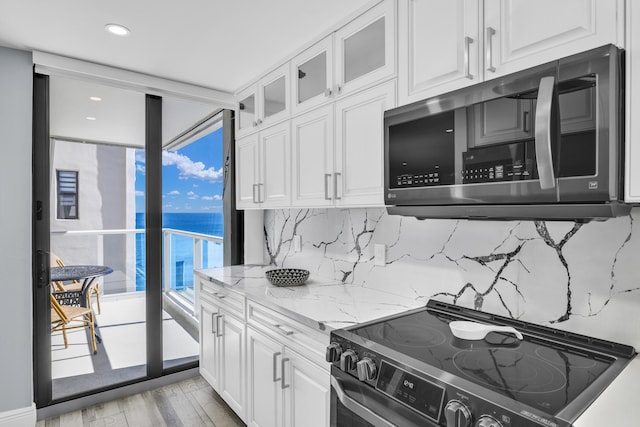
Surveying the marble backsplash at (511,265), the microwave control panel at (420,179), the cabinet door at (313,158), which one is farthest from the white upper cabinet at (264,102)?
the microwave control panel at (420,179)

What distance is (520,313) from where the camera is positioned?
152cm

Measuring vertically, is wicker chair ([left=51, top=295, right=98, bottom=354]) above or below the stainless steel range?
below

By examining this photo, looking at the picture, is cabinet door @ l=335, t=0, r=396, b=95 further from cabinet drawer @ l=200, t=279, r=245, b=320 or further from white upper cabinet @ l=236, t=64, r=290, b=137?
cabinet drawer @ l=200, t=279, r=245, b=320

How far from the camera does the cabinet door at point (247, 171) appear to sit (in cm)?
270

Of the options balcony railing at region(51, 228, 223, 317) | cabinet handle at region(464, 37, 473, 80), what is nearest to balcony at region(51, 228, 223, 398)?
balcony railing at region(51, 228, 223, 317)

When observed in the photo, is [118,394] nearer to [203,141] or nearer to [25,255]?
[25,255]

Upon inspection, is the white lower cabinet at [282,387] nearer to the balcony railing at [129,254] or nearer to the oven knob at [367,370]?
the oven knob at [367,370]

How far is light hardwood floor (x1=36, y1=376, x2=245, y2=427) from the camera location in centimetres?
244

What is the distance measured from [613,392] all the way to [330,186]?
4.51ft

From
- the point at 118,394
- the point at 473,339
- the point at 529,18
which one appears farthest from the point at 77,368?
the point at 529,18

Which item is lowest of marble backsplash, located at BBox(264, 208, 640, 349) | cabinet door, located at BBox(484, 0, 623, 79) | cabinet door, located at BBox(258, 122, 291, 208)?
marble backsplash, located at BBox(264, 208, 640, 349)

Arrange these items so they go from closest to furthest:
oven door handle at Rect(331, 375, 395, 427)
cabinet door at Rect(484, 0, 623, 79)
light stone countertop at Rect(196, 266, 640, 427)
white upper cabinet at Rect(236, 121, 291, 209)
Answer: light stone countertop at Rect(196, 266, 640, 427) < cabinet door at Rect(484, 0, 623, 79) < oven door handle at Rect(331, 375, 395, 427) < white upper cabinet at Rect(236, 121, 291, 209)

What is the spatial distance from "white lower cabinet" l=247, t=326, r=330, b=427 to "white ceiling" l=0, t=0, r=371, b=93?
1713mm

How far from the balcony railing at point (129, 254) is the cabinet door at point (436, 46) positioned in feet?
7.88
